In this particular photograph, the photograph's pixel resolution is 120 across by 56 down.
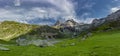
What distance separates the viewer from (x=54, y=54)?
61.2 m

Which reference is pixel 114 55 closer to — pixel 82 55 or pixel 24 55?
pixel 82 55

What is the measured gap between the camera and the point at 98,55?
55.3m

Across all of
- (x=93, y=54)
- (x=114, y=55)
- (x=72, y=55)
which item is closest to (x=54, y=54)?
(x=72, y=55)

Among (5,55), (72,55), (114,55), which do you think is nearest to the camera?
(114,55)

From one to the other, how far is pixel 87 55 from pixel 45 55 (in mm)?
10087

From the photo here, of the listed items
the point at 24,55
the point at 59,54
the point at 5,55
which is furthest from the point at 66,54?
the point at 5,55

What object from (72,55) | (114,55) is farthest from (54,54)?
(114,55)

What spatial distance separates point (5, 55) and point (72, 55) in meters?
16.3

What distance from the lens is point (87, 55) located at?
56.1m

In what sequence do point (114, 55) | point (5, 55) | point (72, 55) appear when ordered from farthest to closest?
point (5, 55), point (72, 55), point (114, 55)

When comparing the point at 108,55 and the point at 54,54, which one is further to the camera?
the point at 54,54

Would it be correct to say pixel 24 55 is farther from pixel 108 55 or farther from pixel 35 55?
pixel 108 55

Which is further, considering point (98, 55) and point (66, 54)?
point (66, 54)

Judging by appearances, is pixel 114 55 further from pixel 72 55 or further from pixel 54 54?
pixel 54 54
